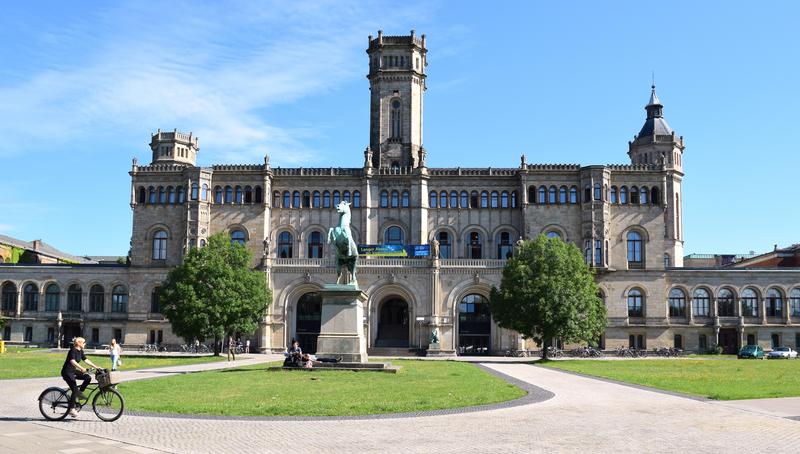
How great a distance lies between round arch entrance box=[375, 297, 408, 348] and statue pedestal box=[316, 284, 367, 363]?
40.5 meters

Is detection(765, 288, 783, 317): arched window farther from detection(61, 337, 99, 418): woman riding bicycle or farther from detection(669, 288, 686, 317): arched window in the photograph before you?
detection(61, 337, 99, 418): woman riding bicycle

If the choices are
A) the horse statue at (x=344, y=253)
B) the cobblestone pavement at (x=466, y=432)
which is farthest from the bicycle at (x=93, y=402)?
the horse statue at (x=344, y=253)

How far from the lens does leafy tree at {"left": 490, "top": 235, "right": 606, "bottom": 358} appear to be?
63.9 m

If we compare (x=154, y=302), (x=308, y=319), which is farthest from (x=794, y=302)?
(x=154, y=302)

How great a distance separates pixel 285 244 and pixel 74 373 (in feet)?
225

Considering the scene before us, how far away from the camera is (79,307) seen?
286 feet

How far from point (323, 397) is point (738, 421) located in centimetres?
1316

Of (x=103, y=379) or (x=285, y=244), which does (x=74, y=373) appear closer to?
(x=103, y=379)

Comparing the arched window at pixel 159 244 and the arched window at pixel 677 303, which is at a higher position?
the arched window at pixel 159 244

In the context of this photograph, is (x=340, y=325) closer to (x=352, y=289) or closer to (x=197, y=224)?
(x=352, y=289)

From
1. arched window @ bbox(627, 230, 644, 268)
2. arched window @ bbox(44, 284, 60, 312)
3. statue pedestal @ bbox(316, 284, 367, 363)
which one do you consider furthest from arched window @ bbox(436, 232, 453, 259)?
statue pedestal @ bbox(316, 284, 367, 363)

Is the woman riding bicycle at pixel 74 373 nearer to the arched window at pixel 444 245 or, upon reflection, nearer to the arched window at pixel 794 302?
the arched window at pixel 444 245

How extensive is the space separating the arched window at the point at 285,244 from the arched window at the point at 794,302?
54.6 meters

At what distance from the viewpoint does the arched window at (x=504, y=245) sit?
290ft
